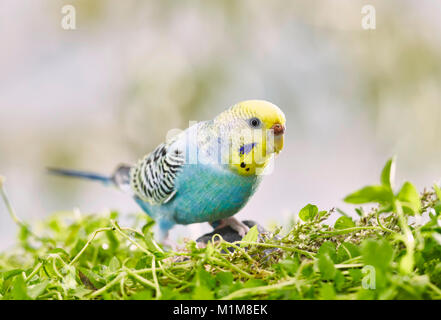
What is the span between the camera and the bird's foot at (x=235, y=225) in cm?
91

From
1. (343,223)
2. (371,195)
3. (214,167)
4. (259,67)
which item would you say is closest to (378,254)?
(371,195)

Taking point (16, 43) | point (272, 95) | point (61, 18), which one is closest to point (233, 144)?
point (272, 95)

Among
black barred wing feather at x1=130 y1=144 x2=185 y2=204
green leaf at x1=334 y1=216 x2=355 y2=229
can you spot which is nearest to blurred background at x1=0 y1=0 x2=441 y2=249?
black barred wing feather at x1=130 y1=144 x2=185 y2=204

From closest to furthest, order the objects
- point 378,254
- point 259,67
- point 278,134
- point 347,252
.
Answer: point 378,254 < point 347,252 < point 278,134 < point 259,67

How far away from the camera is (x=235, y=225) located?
94 centimetres

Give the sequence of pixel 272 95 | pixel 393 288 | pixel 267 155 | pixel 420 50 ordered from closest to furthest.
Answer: pixel 393 288, pixel 267 155, pixel 272 95, pixel 420 50

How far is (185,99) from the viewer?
1.93m

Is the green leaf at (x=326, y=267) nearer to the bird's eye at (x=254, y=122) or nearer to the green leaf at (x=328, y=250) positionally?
the green leaf at (x=328, y=250)

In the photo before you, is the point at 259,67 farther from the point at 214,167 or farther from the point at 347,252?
the point at 347,252

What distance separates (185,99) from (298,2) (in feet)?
2.13

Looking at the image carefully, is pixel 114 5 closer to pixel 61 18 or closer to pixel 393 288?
pixel 61 18

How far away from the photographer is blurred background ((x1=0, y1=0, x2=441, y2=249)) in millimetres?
1940

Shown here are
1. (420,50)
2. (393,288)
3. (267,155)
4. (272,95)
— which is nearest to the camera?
(393,288)

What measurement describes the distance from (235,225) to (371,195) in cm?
52
